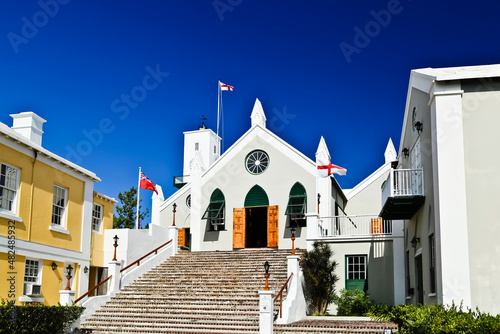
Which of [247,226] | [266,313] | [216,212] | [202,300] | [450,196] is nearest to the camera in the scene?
[450,196]

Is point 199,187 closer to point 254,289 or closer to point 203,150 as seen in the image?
point 254,289

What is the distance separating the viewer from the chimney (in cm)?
2167

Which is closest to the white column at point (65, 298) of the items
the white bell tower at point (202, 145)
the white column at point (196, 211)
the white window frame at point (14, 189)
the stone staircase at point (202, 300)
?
the stone staircase at point (202, 300)

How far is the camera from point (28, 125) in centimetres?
2172

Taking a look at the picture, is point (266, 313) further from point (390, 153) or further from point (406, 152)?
point (390, 153)

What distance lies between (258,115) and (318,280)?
11.0 m

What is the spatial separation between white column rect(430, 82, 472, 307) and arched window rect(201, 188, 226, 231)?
1511 cm

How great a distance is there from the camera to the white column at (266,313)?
1683 centimetres

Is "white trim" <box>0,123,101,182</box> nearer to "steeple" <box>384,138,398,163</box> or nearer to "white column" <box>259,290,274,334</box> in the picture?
"white column" <box>259,290,274,334</box>

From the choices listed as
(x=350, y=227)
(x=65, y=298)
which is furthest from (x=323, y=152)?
(x=65, y=298)

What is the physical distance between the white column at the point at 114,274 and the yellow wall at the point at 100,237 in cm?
197

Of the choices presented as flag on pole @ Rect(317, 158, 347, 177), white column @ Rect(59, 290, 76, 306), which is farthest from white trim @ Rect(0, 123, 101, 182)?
flag on pole @ Rect(317, 158, 347, 177)

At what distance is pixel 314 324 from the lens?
17.6 m

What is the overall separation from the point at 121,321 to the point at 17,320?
4.76 m
